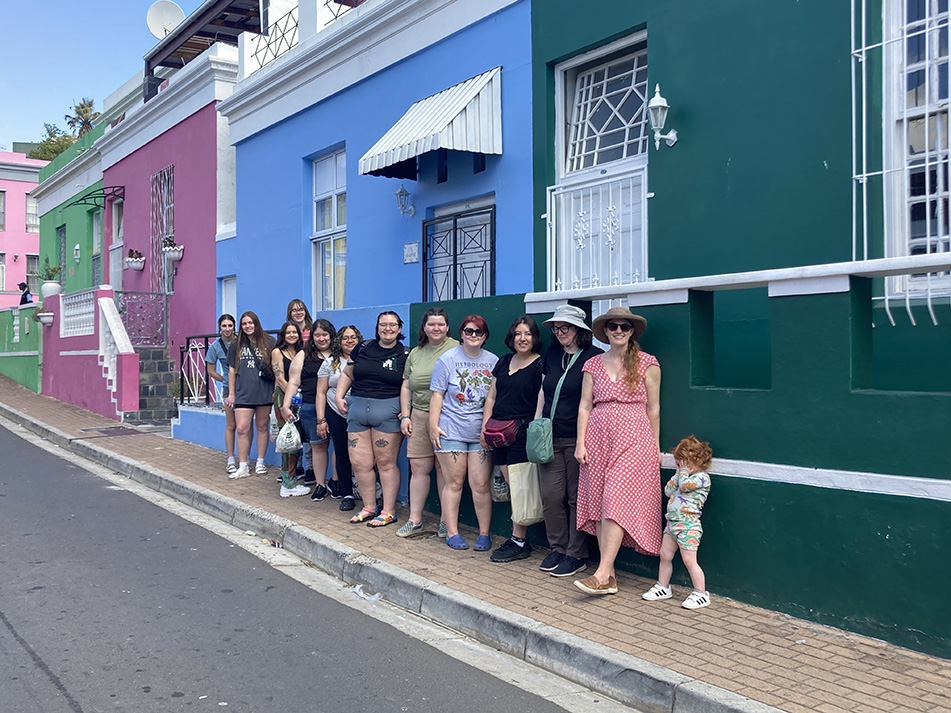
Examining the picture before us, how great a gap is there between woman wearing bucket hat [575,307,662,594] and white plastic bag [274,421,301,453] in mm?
3793

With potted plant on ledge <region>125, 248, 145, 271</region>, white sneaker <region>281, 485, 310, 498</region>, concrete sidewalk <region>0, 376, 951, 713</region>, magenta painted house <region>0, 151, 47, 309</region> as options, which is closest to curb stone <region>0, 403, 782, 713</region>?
concrete sidewalk <region>0, 376, 951, 713</region>

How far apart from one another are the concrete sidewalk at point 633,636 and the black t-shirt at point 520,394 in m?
1.09

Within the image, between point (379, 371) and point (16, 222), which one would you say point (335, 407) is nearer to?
point (379, 371)

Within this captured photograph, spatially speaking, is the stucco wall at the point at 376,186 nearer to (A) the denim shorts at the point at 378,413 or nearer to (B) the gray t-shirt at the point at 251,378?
(B) the gray t-shirt at the point at 251,378

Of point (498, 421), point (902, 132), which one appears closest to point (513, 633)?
point (498, 421)

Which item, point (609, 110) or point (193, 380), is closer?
point (609, 110)

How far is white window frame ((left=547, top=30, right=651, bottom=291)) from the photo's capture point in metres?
7.98

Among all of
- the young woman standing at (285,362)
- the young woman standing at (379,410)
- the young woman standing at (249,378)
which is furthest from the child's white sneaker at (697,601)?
the young woman standing at (249,378)

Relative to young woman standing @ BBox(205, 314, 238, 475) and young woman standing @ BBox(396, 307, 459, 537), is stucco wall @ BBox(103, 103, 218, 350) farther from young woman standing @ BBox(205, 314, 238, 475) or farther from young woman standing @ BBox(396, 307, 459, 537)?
young woman standing @ BBox(396, 307, 459, 537)

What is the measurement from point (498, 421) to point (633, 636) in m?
2.03

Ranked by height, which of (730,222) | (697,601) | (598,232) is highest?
(598,232)

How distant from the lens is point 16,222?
38.0m

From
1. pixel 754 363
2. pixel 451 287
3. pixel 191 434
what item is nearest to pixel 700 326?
pixel 754 363

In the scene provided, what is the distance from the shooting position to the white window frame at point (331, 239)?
490 inches
